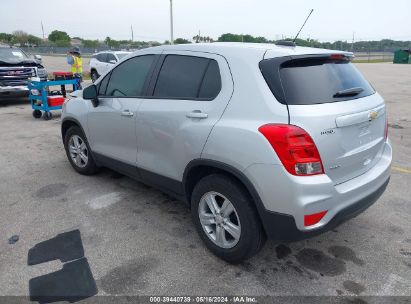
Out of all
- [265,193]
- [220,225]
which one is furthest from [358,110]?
[220,225]

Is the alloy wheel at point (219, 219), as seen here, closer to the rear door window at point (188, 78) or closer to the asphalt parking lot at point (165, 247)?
the asphalt parking lot at point (165, 247)

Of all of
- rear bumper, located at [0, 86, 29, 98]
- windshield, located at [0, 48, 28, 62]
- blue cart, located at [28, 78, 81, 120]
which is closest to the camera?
blue cart, located at [28, 78, 81, 120]

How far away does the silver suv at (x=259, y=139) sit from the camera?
243cm

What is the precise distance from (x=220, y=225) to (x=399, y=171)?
11.3ft

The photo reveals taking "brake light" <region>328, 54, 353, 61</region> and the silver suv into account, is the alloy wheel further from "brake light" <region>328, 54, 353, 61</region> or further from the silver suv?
"brake light" <region>328, 54, 353, 61</region>

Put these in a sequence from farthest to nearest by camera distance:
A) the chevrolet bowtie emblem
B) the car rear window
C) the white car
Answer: the white car → the chevrolet bowtie emblem → the car rear window

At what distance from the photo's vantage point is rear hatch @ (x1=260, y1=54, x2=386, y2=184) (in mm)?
2453

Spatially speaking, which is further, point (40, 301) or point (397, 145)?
point (397, 145)

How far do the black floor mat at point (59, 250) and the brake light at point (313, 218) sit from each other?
195cm

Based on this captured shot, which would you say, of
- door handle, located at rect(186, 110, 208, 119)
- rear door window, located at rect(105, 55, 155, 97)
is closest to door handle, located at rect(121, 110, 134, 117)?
rear door window, located at rect(105, 55, 155, 97)

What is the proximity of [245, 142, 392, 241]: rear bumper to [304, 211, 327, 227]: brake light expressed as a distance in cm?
2

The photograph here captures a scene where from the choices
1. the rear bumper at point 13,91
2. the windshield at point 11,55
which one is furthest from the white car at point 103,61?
the rear bumper at point 13,91

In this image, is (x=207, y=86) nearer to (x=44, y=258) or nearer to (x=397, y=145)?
(x=44, y=258)

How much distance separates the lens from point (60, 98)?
887 centimetres
